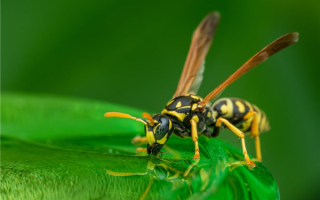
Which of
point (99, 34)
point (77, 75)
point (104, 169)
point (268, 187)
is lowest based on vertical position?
point (268, 187)

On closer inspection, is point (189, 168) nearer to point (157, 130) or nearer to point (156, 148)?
point (156, 148)

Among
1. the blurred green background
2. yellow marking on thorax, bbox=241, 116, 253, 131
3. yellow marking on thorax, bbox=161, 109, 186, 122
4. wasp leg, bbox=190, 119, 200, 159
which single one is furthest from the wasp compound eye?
the blurred green background

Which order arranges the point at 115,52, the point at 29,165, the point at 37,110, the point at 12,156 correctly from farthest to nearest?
the point at 115,52 < the point at 37,110 < the point at 12,156 < the point at 29,165

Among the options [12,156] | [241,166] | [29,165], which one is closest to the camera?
[241,166]

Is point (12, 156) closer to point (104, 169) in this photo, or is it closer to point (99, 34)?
point (104, 169)

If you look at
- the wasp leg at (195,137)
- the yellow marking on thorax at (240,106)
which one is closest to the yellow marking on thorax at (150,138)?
the wasp leg at (195,137)

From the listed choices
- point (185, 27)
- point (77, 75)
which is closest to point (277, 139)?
point (185, 27)

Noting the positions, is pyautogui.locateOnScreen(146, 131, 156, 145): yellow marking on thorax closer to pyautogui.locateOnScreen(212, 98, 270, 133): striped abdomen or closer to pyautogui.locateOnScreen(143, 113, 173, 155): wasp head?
pyautogui.locateOnScreen(143, 113, 173, 155): wasp head
